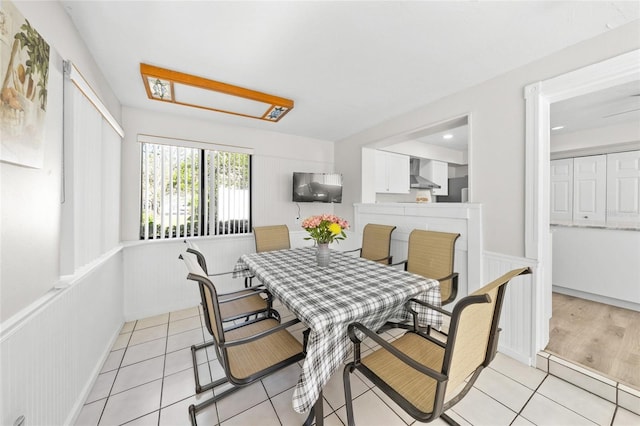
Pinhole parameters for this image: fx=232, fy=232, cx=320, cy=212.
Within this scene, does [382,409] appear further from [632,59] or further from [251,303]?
[632,59]

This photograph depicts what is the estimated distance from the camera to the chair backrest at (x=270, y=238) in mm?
3079

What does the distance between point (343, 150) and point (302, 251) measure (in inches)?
85.7

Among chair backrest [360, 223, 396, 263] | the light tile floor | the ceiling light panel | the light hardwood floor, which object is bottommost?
the light tile floor

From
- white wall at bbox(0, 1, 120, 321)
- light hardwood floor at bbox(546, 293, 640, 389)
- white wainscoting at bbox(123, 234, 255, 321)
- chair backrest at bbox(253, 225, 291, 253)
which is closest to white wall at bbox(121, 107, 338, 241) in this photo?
white wainscoting at bbox(123, 234, 255, 321)

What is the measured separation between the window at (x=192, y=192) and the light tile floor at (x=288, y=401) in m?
1.53

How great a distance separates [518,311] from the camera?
203 cm

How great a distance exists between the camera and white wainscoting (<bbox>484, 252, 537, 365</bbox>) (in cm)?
194

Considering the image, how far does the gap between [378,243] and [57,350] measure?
2.81 metres

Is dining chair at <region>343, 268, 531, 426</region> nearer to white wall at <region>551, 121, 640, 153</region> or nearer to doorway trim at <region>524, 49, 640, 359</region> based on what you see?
doorway trim at <region>524, 49, 640, 359</region>

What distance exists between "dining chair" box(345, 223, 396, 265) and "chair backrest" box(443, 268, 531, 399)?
1597 mm

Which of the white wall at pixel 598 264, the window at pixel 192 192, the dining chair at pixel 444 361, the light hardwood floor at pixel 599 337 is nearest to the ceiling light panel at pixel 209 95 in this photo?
the window at pixel 192 192

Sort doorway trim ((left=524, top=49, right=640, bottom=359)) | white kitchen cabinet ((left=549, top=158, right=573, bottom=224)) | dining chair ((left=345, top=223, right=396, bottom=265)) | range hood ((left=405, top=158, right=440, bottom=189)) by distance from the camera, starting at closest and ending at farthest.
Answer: doorway trim ((left=524, top=49, right=640, bottom=359)) → dining chair ((left=345, top=223, right=396, bottom=265)) → white kitchen cabinet ((left=549, top=158, right=573, bottom=224)) → range hood ((left=405, top=158, right=440, bottom=189))

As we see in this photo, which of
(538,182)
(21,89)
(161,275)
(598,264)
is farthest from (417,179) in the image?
(21,89)

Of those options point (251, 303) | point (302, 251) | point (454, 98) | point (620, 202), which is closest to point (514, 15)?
point (454, 98)
